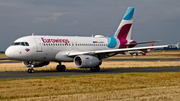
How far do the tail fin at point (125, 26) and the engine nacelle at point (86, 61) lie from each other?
30.8 feet

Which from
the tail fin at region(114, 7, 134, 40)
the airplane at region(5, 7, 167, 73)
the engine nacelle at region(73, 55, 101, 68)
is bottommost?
the engine nacelle at region(73, 55, 101, 68)

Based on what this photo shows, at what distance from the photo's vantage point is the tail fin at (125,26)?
39625 mm

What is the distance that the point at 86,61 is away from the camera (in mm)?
29875

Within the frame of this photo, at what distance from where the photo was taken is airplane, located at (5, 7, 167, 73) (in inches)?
1167

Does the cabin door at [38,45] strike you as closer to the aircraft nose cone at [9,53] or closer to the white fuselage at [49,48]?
the white fuselage at [49,48]

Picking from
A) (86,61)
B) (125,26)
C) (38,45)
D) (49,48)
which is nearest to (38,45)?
(38,45)

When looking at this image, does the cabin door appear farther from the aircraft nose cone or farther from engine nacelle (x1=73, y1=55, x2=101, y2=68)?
engine nacelle (x1=73, y1=55, x2=101, y2=68)

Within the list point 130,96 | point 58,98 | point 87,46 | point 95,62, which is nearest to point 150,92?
point 130,96

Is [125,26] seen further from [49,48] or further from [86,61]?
[49,48]

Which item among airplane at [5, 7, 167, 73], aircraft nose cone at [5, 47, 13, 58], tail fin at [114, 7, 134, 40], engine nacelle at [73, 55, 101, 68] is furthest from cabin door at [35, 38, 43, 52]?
tail fin at [114, 7, 134, 40]

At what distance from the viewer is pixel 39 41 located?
30797 mm

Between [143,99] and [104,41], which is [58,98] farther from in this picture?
[104,41]

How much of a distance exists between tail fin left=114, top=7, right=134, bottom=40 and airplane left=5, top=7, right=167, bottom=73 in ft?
5.05

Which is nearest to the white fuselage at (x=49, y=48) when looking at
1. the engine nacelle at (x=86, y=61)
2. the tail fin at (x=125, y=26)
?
the engine nacelle at (x=86, y=61)
